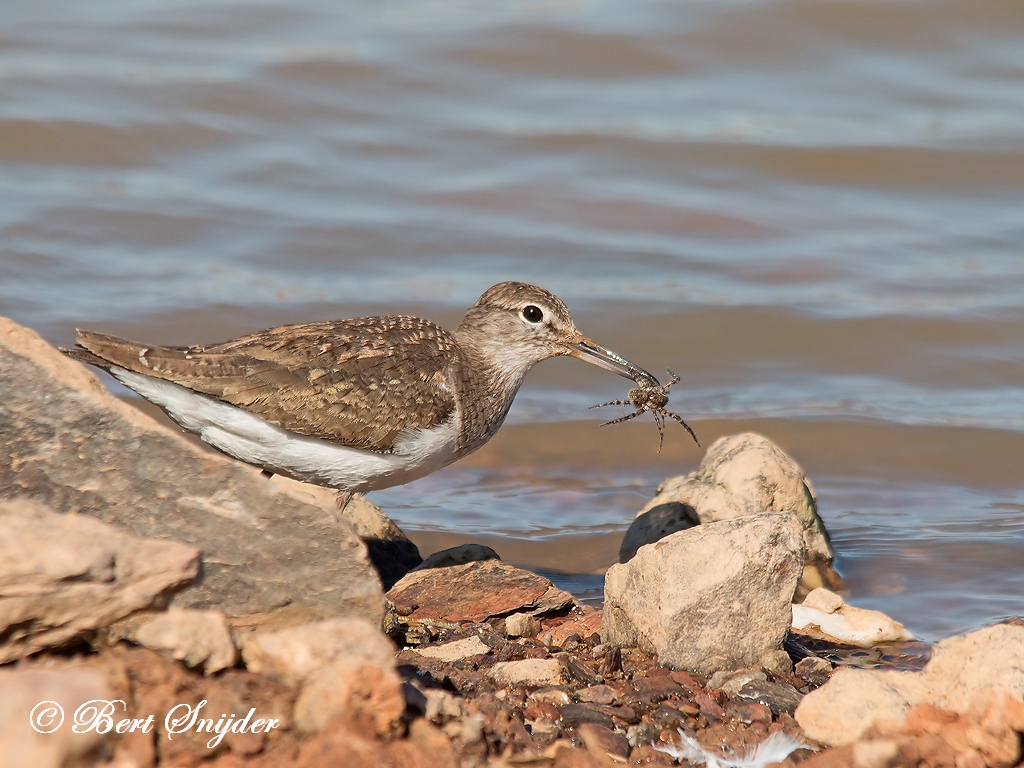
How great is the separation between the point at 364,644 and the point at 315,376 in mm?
2960

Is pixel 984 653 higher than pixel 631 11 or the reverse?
the reverse

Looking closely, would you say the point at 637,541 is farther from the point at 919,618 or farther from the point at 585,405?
the point at 585,405

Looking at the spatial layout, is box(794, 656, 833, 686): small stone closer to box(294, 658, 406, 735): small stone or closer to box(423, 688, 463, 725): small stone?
box(423, 688, 463, 725): small stone

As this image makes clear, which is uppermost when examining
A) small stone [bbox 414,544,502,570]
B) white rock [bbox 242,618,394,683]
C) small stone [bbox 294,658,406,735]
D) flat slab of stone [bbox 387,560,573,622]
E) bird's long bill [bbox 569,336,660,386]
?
bird's long bill [bbox 569,336,660,386]

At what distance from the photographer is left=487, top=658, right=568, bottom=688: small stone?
5.31m

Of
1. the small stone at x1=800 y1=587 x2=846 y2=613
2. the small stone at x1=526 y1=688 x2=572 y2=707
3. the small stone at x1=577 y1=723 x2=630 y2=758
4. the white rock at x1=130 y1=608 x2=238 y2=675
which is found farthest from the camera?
the small stone at x1=800 y1=587 x2=846 y2=613

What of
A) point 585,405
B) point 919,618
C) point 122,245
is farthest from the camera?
point 122,245

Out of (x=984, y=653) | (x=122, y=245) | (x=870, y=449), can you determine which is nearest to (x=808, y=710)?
(x=984, y=653)

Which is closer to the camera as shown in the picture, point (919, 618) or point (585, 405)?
point (919, 618)

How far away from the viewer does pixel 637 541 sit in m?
7.16

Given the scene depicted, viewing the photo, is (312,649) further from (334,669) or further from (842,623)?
(842,623)

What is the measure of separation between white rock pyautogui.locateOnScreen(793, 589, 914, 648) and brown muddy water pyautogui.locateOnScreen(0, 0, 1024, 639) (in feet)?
1.62

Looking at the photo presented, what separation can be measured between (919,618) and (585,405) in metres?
4.22

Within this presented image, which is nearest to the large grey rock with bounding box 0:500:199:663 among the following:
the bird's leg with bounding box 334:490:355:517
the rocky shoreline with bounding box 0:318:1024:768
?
the rocky shoreline with bounding box 0:318:1024:768
